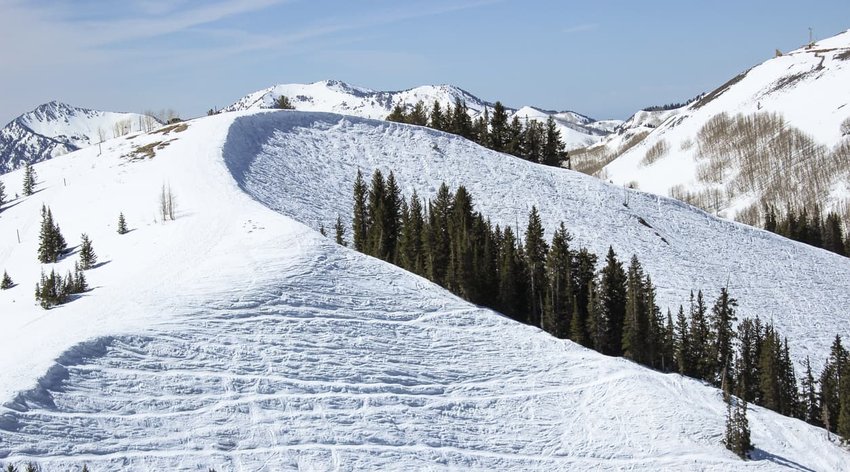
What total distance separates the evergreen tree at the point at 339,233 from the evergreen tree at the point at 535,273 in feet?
62.4

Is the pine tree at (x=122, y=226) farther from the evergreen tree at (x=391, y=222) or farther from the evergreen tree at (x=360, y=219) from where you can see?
the evergreen tree at (x=391, y=222)

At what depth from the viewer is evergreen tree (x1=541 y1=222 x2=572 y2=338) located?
191 ft

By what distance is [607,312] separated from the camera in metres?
57.3

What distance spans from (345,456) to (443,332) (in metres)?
14.5

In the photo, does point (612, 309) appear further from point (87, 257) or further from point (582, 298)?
point (87, 257)

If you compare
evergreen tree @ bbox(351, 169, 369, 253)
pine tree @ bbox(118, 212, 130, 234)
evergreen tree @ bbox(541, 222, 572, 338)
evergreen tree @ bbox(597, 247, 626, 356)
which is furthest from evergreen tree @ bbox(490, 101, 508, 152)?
pine tree @ bbox(118, 212, 130, 234)

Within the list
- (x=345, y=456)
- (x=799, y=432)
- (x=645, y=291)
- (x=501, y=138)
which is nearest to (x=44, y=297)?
(x=345, y=456)

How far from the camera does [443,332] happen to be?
46.4 metres

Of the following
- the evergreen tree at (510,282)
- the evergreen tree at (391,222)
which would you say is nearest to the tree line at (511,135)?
the evergreen tree at (391,222)

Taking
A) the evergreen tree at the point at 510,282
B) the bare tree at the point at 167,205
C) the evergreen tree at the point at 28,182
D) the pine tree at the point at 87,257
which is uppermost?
the evergreen tree at the point at 28,182

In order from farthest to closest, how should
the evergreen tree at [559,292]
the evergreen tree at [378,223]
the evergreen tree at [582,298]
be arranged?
the evergreen tree at [378,223] → the evergreen tree at [559,292] → the evergreen tree at [582,298]

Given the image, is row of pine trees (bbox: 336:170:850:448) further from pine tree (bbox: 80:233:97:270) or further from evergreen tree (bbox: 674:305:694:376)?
pine tree (bbox: 80:233:97:270)

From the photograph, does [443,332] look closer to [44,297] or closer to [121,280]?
[121,280]

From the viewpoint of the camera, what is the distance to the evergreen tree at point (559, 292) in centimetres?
5822
